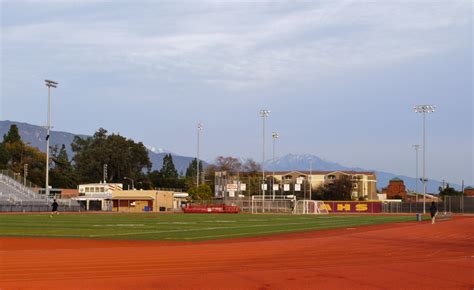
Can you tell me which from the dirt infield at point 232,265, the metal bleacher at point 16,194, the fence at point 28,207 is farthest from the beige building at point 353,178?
the dirt infield at point 232,265

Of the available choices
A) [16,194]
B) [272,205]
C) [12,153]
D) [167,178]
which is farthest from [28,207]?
[167,178]

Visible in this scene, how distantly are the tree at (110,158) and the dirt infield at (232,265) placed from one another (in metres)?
116

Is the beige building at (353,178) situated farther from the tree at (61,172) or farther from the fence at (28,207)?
the fence at (28,207)

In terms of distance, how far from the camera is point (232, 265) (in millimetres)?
17766

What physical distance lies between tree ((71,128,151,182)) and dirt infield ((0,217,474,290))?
115768 mm

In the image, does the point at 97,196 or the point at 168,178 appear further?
the point at 168,178

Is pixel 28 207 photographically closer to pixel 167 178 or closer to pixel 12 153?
pixel 12 153

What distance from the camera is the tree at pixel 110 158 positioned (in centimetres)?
14125

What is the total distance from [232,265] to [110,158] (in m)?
127

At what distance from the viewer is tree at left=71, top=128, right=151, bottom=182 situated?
14125 cm

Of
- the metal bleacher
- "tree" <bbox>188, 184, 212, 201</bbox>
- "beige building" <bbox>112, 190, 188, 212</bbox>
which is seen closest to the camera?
the metal bleacher

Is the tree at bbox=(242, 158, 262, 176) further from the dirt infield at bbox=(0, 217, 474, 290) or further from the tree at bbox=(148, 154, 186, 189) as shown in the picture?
the dirt infield at bbox=(0, 217, 474, 290)

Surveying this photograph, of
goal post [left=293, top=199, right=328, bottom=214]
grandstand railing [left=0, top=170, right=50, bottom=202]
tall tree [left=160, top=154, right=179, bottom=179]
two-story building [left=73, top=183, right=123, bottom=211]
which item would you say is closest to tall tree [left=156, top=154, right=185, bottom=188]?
tall tree [left=160, top=154, right=179, bottom=179]

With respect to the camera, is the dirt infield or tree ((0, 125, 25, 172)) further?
tree ((0, 125, 25, 172))
